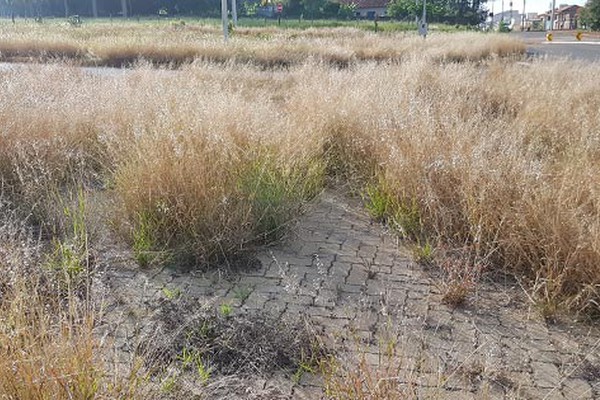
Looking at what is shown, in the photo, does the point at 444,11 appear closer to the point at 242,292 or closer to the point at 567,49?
the point at 567,49

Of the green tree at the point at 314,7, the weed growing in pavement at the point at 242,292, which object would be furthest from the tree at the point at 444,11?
the weed growing in pavement at the point at 242,292

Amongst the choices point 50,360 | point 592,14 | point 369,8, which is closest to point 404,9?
point 369,8

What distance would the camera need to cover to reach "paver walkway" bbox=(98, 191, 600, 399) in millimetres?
2400

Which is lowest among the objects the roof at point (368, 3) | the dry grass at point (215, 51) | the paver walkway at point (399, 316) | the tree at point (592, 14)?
Result: the paver walkway at point (399, 316)

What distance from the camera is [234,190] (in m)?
3.83

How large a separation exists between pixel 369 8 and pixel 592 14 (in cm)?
3422

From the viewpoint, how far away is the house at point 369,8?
74.4m

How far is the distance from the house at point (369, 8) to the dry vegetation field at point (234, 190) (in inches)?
2921

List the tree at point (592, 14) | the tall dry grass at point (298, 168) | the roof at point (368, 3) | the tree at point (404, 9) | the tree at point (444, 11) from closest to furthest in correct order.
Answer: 1. the tall dry grass at point (298, 168)
2. the tree at point (592, 14)
3. the tree at point (404, 9)
4. the tree at point (444, 11)
5. the roof at point (368, 3)

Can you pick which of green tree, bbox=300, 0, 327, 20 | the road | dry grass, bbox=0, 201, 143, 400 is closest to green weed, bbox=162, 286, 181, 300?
dry grass, bbox=0, 201, 143, 400

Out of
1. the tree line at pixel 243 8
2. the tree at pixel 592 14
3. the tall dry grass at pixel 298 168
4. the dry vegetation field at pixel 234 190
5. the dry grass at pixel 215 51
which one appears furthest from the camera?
the tree line at pixel 243 8

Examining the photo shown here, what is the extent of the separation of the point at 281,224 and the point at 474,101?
490cm

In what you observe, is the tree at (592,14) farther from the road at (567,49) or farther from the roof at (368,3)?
the roof at (368,3)

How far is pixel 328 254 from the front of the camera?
3766 mm
